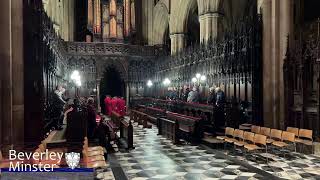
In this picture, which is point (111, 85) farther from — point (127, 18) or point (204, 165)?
point (204, 165)

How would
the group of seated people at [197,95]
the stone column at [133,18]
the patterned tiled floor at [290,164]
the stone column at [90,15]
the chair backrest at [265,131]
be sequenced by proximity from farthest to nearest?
the stone column at [133,18], the stone column at [90,15], the group of seated people at [197,95], the chair backrest at [265,131], the patterned tiled floor at [290,164]

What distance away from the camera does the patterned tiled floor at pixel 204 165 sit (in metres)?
7.56

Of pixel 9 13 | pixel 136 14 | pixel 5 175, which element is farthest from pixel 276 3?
pixel 136 14

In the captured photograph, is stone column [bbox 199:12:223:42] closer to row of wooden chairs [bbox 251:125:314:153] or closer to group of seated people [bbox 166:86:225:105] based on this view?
group of seated people [bbox 166:86:225:105]

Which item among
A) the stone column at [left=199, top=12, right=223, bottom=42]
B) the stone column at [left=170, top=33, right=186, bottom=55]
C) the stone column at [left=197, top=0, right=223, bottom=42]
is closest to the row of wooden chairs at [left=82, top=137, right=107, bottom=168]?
the stone column at [left=197, top=0, right=223, bottom=42]

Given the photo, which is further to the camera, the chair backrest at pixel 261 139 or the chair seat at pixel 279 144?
the chair seat at pixel 279 144

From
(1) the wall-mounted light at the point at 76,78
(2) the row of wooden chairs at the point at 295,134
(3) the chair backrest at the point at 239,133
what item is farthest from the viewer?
(1) the wall-mounted light at the point at 76,78

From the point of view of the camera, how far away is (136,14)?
33719 millimetres

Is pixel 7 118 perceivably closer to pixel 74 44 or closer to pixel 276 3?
pixel 276 3

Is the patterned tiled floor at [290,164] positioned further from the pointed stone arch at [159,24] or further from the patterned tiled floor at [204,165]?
the pointed stone arch at [159,24]

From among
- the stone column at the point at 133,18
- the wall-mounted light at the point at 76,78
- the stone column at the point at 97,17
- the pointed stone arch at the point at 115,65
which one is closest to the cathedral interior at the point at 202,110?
the wall-mounted light at the point at 76,78

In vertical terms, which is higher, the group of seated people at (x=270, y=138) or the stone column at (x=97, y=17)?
the stone column at (x=97, y=17)

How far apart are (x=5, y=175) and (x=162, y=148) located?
28.7 feet

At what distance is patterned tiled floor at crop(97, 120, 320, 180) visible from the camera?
7.56m
